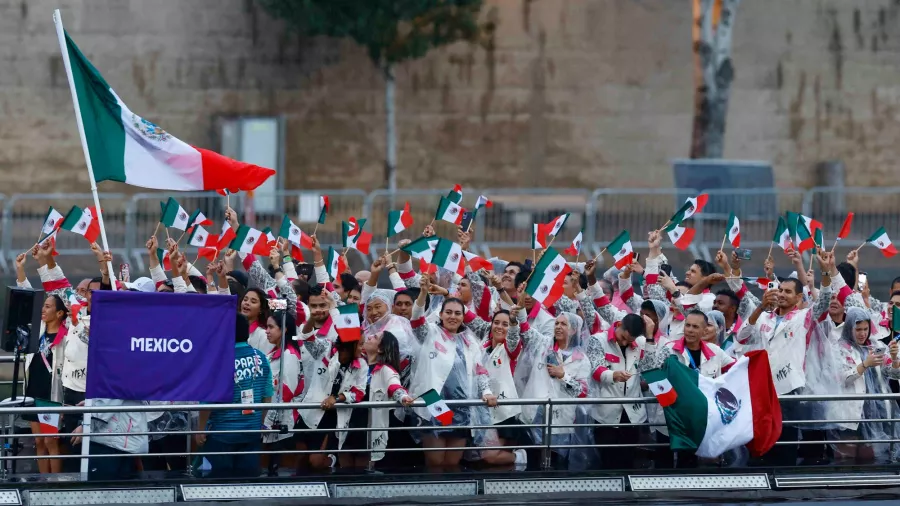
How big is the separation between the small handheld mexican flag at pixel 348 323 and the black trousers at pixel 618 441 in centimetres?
232

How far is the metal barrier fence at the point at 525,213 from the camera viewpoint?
20.6 meters

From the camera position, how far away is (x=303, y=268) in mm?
13648

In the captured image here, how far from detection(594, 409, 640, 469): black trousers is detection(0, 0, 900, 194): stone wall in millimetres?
14998

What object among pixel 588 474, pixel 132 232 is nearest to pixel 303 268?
pixel 588 474

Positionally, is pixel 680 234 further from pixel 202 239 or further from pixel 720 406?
pixel 202 239

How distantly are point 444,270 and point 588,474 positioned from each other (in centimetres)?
250

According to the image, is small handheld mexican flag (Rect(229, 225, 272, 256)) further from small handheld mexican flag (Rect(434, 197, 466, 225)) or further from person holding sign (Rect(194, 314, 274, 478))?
person holding sign (Rect(194, 314, 274, 478))

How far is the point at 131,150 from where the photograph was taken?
11.3 metres

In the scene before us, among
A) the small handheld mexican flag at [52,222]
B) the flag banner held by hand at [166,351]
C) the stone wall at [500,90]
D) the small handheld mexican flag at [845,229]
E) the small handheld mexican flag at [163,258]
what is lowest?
the flag banner held by hand at [166,351]

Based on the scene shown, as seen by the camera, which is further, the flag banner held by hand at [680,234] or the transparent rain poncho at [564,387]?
the flag banner held by hand at [680,234]

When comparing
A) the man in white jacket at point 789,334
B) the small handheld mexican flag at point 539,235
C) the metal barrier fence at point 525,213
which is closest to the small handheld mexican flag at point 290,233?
the small handheld mexican flag at point 539,235

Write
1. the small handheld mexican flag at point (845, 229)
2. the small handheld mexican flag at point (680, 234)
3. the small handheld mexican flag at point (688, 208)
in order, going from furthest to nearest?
the small handheld mexican flag at point (680, 234), the small handheld mexican flag at point (688, 208), the small handheld mexican flag at point (845, 229)

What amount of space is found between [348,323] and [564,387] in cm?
197

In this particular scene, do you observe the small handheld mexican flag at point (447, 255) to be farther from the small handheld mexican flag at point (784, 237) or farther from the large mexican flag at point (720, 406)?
the small handheld mexican flag at point (784, 237)
